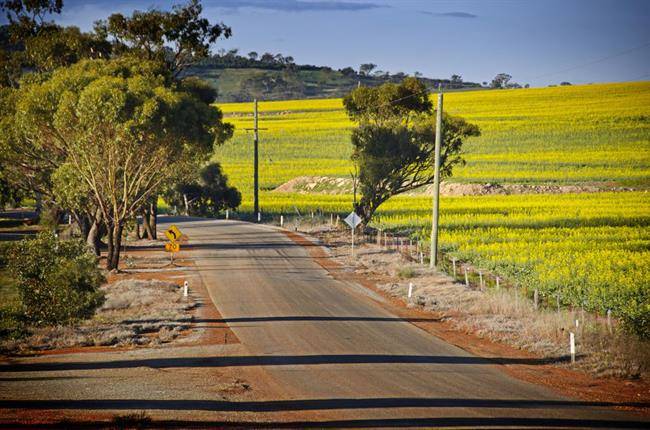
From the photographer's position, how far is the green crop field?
34.3 m

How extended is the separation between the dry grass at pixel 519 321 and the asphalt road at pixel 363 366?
1.87 meters

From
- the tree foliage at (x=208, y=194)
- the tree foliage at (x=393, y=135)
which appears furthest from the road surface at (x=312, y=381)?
the tree foliage at (x=208, y=194)

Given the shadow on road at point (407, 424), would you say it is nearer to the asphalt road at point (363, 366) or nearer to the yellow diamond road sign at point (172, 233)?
the asphalt road at point (363, 366)

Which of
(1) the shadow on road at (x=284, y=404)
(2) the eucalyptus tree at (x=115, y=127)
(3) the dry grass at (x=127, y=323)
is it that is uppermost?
(2) the eucalyptus tree at (x=115, y=127)

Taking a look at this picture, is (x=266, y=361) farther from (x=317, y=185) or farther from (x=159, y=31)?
(x=317, y=185)

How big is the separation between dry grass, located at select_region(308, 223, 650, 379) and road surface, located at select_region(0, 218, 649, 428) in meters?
1.83

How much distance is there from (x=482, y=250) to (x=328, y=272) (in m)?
8.44

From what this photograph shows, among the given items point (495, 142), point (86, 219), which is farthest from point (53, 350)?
point (495, 142)

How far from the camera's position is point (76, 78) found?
35.0m

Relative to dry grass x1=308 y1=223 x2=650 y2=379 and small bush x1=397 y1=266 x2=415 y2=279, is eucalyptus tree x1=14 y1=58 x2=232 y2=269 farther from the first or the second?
small bush x1=397 y1=266 x2=415 y2=279

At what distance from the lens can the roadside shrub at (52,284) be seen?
25344 mm

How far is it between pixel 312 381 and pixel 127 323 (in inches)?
371

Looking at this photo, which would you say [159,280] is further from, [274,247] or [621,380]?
[621,380]

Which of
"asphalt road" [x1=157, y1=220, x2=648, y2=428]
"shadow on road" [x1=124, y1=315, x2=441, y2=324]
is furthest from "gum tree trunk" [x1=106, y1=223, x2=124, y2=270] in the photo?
"shadow on road" [x1=124, y1=315, x2=441, y2=324]
